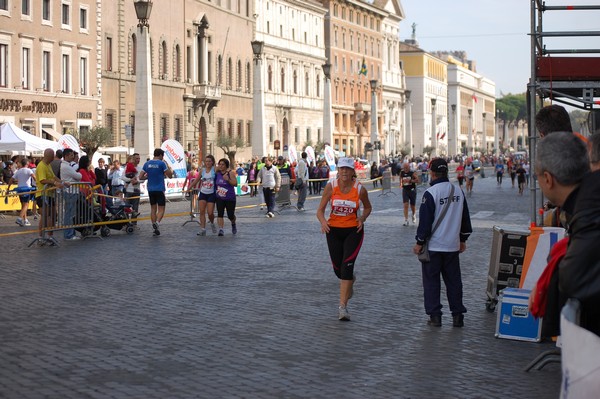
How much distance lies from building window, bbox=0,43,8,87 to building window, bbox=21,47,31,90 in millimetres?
1247

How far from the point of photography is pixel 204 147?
2859 inches

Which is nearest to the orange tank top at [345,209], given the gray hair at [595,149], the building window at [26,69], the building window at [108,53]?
the gray hair at [595,149]

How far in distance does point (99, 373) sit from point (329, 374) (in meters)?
1.60

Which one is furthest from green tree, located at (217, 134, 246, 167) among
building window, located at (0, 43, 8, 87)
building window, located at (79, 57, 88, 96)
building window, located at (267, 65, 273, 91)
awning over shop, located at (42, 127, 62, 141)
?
building window, located at (0, 43, 8, 87)

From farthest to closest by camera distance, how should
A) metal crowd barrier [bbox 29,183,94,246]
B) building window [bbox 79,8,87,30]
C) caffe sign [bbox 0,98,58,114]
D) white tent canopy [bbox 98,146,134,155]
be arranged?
building window [bbox 79,8,87,30] → white tent canopy [bbox 98,146,134,155] → caffe sign [bbox 0,98,58,114] → metal crowd barrier [bbox 29,183,94,246]

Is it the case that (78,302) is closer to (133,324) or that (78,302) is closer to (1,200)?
(133,324)

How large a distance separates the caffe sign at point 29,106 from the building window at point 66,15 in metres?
4.05

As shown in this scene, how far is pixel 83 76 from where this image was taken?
180 ft

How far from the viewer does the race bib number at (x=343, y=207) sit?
38.5 feet

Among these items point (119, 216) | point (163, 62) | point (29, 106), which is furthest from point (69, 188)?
point (163, 62)

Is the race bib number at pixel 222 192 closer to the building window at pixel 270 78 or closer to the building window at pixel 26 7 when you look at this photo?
the building window at pixel 26 7

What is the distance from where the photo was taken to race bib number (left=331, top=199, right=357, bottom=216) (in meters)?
11.7

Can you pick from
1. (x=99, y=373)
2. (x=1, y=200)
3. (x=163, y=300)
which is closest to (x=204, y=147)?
(x=1, y=200)

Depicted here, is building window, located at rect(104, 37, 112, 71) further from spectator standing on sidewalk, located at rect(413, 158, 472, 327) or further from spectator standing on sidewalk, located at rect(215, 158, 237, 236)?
spectator standing on sidewalk, located at rect(413, 158, 472, 327)
